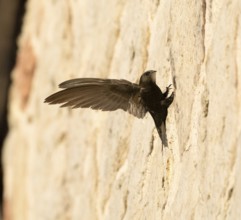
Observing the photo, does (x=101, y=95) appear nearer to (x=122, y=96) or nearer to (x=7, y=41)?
(x=122, y=96)

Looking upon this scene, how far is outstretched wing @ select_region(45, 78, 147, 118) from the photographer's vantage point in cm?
195

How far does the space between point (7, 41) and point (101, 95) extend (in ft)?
5.21

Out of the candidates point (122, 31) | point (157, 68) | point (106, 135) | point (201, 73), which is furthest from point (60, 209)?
point (201, 73)

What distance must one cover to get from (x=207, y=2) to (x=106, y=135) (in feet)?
2.43

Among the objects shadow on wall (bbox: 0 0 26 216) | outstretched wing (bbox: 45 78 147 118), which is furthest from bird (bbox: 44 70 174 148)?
shadow on wall (bbox: 0 0 26 216)

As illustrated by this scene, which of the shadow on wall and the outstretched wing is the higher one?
Result: the shadow on wall

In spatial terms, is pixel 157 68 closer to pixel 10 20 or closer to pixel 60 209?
pixel 60 209

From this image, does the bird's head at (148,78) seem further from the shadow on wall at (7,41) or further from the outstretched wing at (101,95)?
the shadow on wall at (7,41)

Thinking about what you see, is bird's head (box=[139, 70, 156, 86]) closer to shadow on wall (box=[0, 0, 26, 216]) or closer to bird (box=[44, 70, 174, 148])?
bird (box=[44, 70, 174, 148])

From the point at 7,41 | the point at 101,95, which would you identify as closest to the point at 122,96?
the point at 101,95

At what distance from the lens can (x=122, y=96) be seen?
206 centimetres

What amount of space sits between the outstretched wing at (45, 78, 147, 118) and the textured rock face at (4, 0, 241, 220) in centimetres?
6

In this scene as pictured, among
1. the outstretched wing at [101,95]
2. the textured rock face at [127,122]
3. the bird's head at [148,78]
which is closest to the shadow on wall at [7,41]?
the textured rock face at [127,122]

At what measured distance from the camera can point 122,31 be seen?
2.43 metres
